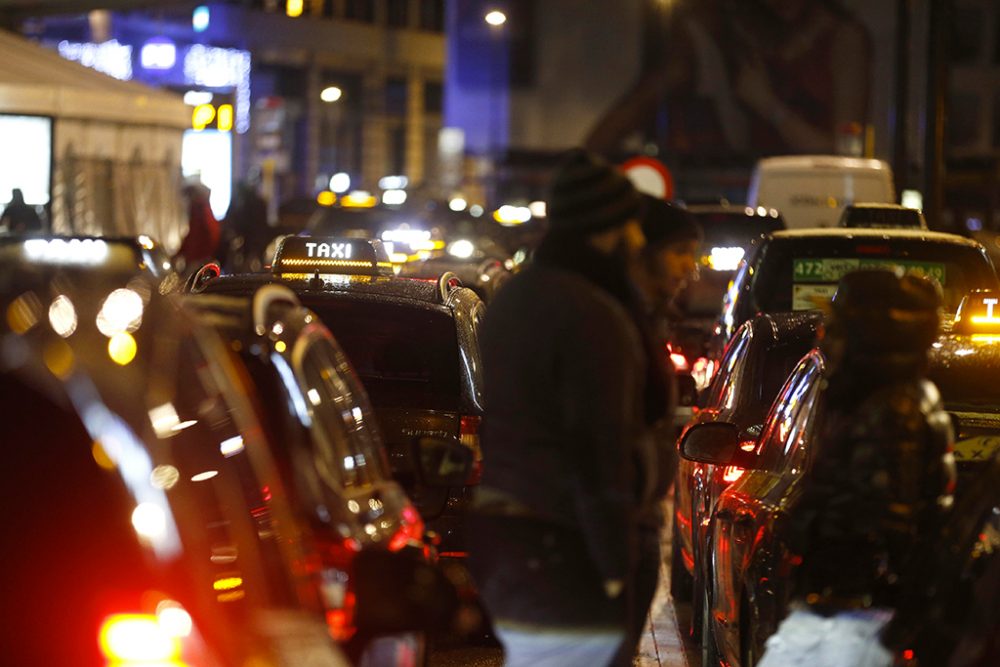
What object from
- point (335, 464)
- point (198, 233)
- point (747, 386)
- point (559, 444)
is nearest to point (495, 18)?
point (198, 233)

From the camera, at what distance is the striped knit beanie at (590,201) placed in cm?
468

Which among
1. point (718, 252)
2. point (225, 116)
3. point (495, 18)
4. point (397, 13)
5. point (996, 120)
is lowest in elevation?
point (718, 252)

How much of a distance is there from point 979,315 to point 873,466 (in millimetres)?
2413

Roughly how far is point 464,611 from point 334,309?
3.92 metres

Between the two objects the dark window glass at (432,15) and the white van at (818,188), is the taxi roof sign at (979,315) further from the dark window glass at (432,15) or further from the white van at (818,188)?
the dark window glass at (432,15)

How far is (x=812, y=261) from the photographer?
12.3m

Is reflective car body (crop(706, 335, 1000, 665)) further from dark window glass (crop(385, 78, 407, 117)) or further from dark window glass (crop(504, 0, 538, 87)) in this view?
dark window glass (crop(385, 78, 407, 117))

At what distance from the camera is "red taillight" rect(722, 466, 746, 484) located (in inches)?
293

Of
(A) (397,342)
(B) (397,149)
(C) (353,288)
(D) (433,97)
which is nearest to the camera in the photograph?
(A) (397,342)

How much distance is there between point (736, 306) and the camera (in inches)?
483

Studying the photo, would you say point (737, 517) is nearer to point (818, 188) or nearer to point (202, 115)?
point (818, 188)

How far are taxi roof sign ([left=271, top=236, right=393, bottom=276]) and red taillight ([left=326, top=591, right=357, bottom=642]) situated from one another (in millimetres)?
7869

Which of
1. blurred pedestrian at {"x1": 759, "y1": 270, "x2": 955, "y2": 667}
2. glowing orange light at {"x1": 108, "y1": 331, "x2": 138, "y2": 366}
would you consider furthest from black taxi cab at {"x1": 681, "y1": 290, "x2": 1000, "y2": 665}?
glowing orange light at {"x1": 108, "y1": 331, "x2": 138, "y2": 366}

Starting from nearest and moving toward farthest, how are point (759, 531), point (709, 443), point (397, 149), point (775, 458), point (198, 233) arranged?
point (759, 531) → point (709, 443) → point (775, 458) → point (198, 233) → point (397, 149)
